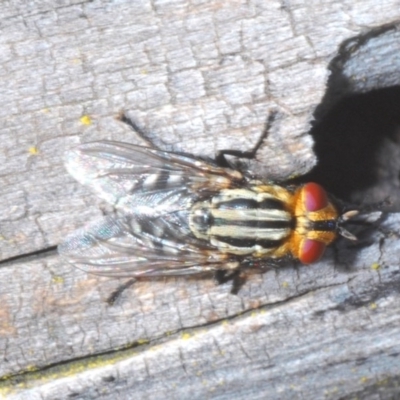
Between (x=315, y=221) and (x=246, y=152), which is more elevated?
(x=246, y=152)

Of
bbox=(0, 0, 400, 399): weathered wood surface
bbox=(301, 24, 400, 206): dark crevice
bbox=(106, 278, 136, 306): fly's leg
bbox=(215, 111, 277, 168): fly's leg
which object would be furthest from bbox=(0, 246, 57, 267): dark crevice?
bbox=(301, 24, 400, 206): dark crevice

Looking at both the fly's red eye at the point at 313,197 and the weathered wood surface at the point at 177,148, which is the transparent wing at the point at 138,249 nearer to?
the weathered wood surface at the point at 177,148

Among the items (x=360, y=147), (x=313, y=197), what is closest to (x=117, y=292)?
(x=313, y=197)

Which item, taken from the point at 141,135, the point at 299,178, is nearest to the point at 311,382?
the point at 299,178

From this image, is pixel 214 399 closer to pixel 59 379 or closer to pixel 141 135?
pixel 59 379

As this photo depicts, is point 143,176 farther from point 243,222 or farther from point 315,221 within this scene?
point 315,221
